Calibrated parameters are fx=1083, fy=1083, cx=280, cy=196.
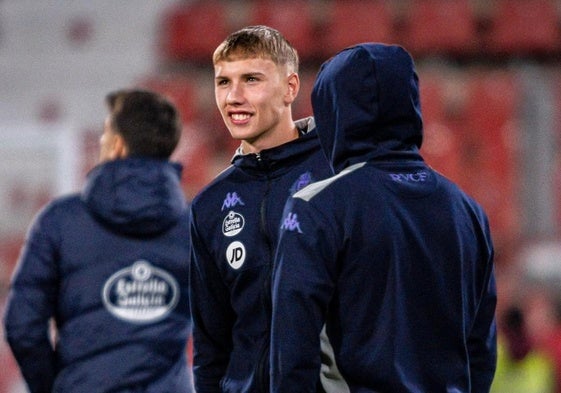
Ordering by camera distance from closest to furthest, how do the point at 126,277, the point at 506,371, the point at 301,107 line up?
the point at 126,277 < the point at 506,371 < the point at 301,107

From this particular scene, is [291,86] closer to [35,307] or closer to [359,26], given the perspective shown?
[35,307]

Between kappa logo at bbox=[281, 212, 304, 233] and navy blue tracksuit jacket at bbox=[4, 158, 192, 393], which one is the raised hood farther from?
navy blue tracksuit jacket at bbox=[4, 158, 192, 393]

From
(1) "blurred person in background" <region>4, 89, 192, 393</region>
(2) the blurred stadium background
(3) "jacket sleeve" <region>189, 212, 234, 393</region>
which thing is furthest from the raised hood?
(2) the blurred stadium background

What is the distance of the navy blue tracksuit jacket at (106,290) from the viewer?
10.3 feet

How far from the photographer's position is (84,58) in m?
9.59

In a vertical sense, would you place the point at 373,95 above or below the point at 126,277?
above

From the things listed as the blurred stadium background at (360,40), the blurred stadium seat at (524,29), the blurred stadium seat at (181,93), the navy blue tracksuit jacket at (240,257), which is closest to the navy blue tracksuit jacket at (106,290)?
the navy blue tracksuit jacket at (240,257)

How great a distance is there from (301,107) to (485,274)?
6.58 metres

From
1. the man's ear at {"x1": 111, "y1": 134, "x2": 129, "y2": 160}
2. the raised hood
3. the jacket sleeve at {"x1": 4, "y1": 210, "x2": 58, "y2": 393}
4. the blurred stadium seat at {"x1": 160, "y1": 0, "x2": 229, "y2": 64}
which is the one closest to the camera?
the raised hood

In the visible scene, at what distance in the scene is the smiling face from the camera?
2.47 m

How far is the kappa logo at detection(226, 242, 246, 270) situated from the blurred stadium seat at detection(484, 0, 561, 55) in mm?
7171

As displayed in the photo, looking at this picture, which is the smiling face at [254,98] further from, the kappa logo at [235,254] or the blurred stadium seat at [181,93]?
the blurred stadium seat at [181,93]

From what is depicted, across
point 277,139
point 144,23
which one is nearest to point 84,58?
point 144,23

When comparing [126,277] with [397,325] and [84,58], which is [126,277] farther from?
[84,58]
